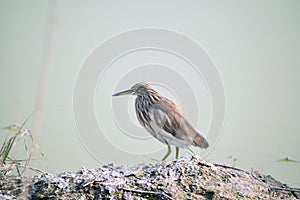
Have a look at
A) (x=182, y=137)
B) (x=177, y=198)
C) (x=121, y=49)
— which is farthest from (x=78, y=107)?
(x=182, y=137)

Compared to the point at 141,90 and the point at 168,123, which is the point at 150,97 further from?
the point at 168,123

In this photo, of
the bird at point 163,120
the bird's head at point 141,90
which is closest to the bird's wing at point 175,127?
the bird at point 163,120

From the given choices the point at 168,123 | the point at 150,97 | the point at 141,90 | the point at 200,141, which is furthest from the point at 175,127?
the point at 141,90

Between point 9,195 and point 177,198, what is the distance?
112 centimetres

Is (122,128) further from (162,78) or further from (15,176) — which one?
(15,176)

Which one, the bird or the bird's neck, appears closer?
the bird

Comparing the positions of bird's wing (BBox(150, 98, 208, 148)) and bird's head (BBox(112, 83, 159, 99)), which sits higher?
bird's head (BBox(112, 83, 159, 99))

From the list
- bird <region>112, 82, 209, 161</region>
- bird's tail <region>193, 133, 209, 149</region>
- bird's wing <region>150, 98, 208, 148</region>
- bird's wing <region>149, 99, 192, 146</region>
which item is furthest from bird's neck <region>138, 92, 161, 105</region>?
bird's tail <region>193, 133, 209, 149</region>

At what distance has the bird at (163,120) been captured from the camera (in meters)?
5.81

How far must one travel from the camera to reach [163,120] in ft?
19.6

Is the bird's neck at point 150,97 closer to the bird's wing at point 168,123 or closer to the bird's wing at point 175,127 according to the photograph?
the bird's wing at point 168,123

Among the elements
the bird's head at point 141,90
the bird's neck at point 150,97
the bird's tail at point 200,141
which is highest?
the bird's head at point 141,90

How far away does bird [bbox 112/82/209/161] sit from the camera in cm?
581

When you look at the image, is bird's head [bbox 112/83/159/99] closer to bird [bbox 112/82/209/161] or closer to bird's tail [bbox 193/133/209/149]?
bird [bbox 112/82/209/161]
